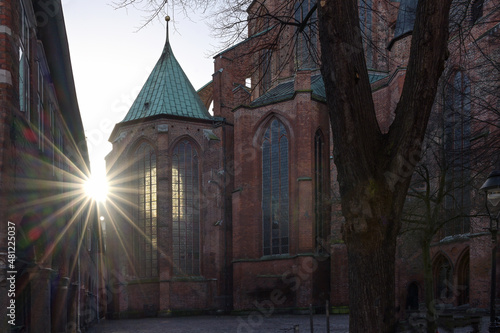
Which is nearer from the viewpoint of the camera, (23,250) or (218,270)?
(23,250)

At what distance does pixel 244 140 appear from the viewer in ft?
107

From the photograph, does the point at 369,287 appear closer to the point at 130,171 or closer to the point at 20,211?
the point at 20,211

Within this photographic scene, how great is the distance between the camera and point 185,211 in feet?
111

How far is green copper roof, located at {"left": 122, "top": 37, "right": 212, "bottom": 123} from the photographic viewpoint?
35.1 meters

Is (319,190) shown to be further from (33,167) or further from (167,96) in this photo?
(33,167)

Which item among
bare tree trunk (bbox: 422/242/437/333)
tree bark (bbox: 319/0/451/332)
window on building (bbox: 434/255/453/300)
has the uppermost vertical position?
tree bark (bbox: 319/0/451/332)

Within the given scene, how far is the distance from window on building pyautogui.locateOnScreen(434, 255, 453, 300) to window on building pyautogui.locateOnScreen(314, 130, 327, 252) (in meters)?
6.00

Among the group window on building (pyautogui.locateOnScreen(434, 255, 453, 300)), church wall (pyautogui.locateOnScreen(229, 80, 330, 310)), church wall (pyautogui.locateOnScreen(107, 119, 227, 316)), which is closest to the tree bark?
window on building (pyautogui.locateOnScreen(434, 255, 453, 300))

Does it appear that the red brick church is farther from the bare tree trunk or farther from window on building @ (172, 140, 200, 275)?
the bare tree trunk

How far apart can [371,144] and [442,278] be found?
76.9 ft

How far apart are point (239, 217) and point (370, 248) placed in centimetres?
2676

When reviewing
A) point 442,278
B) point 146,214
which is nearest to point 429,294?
point 442,278

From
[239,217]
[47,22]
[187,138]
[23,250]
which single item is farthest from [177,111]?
[23,250]

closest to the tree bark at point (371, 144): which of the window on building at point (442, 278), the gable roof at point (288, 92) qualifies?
the window on building at point (442, 278)
